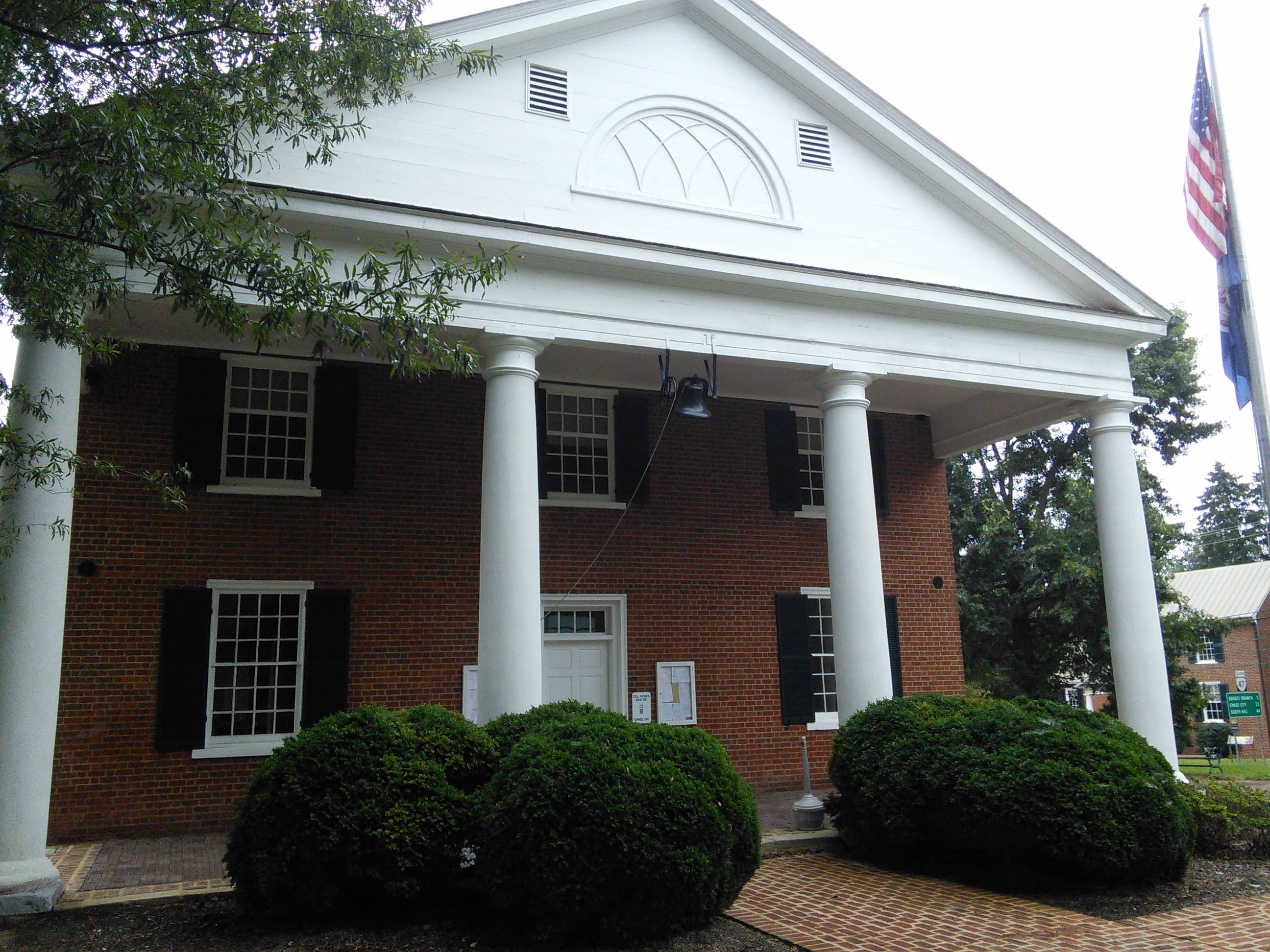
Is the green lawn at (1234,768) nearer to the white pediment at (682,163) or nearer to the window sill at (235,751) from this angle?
the white pediment at (682,163)

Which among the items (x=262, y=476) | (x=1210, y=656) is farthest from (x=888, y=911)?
(x=1210, y=656)

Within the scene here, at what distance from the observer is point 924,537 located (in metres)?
16.4

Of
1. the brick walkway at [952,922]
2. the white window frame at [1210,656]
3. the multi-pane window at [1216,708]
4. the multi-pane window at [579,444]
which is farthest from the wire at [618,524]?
the white window frame at [1210,656]

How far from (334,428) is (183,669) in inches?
134

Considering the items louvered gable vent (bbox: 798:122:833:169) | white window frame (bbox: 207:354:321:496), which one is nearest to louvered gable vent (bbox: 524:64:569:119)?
louvered gable vent (bbox: 798:122:833:169)

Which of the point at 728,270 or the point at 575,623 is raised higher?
the point at 728,270

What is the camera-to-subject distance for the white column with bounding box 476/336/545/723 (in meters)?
10.0

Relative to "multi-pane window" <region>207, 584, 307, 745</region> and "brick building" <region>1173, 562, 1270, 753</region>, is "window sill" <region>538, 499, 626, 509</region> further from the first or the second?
"brick building" <region>1173, 562, 1270, 753</region>

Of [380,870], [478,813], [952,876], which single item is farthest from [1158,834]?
[380,870]

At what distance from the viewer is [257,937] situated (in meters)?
6.91

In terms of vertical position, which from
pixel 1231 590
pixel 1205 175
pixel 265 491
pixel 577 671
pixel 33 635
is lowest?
pixel 577 671

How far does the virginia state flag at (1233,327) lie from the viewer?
1323cm

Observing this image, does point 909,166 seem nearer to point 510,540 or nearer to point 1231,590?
point 510,540

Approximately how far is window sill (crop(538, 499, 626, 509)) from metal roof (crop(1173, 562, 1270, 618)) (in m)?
34.5
